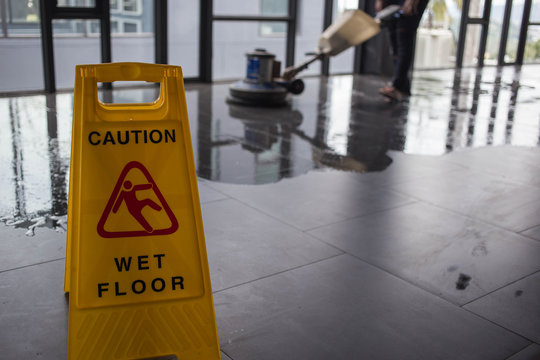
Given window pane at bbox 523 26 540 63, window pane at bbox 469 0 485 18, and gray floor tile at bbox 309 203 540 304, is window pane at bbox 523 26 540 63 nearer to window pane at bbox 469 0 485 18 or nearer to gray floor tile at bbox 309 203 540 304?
window pane at bbox 469 0 485 18

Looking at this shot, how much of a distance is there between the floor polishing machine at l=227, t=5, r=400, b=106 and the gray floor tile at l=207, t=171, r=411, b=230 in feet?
7.89

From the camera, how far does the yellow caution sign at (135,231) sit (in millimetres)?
1619

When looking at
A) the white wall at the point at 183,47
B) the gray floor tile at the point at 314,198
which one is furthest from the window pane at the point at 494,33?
the gray floor tile at the point at 314,198

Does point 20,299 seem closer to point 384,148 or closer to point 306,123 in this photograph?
point 384,148

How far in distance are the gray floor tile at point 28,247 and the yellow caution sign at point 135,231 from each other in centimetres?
82

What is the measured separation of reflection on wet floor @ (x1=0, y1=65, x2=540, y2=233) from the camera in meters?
3.49

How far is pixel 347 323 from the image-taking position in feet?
6.65

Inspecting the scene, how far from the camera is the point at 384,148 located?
4484 mm

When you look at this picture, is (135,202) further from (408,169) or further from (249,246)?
(408,169)

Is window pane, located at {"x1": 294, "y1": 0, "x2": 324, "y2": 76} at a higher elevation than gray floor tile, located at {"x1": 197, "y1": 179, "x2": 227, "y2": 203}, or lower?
higher

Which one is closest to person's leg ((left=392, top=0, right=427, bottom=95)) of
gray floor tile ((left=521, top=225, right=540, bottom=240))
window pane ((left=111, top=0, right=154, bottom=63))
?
window pane ((left=111, top=0, right=154, bottom=63))

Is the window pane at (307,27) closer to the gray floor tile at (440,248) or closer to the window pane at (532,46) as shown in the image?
the gray floor tile at (440,248)

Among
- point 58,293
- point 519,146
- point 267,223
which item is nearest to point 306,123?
point 519,146

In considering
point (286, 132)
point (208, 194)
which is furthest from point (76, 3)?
point (208, 194)
